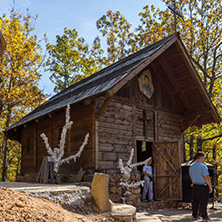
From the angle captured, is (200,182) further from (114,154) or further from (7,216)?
(7,216)

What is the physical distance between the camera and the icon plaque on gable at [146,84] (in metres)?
13.3

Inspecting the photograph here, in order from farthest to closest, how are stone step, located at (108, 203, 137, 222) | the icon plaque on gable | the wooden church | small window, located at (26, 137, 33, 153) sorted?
small window, located at (26, 137, 33, 153) < the icon plaque on gable < the wooden church < stone step, located at (108, 203, 137, 222)

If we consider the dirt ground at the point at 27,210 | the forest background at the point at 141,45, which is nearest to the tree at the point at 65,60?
the forest background at the point at 141,45

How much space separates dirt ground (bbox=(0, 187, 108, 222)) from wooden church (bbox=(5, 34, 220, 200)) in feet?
17.2

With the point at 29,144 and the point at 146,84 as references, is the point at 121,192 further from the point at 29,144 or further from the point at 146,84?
the point at 29,144

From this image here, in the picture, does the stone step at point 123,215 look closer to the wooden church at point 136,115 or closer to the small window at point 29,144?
the wooden church at point 136,115

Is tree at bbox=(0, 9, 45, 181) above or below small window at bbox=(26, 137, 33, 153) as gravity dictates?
above

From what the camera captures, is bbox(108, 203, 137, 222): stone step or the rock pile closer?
bbox(108, 203, 137, 222): stone step

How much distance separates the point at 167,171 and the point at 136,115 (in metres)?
2.79

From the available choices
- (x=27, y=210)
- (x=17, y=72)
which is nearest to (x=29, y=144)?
(x=17, y=72)

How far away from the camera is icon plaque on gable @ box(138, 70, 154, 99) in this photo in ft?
43.6

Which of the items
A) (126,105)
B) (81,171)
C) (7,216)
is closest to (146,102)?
(126,105)

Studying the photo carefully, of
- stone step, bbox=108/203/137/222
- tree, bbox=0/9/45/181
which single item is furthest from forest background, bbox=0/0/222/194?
stone step, bbox=108/203/137/222

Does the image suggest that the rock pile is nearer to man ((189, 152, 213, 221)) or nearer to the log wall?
the log wall
